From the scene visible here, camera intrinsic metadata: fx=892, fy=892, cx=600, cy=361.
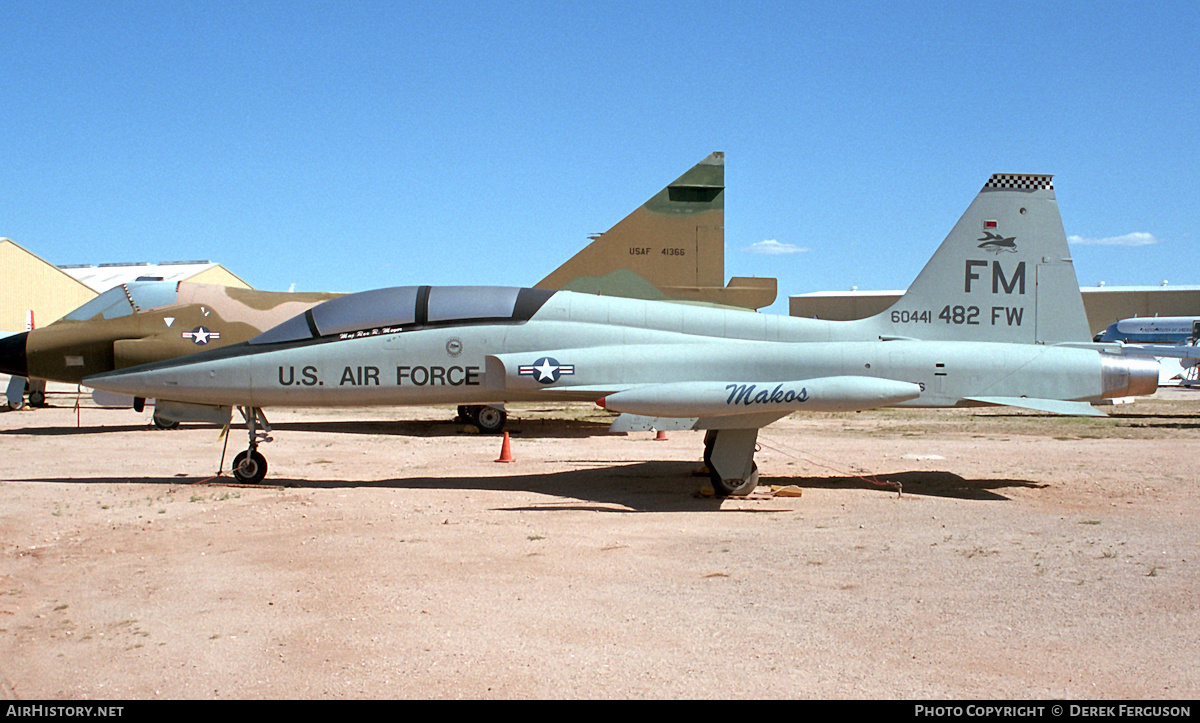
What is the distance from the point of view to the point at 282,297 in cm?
1720

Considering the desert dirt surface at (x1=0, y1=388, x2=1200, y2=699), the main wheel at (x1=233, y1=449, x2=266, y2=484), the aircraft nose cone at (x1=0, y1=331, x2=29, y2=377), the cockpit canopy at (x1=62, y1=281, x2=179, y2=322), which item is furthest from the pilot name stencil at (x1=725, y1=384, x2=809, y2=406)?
the aircraft nose cone at (x1=0, y1=331, x2=29, y2=377)

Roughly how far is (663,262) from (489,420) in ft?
16.1

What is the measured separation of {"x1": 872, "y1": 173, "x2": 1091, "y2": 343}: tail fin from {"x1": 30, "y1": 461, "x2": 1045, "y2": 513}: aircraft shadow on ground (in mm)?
1895

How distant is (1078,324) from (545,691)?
9377 millimetres

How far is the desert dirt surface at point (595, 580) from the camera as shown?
182 inches

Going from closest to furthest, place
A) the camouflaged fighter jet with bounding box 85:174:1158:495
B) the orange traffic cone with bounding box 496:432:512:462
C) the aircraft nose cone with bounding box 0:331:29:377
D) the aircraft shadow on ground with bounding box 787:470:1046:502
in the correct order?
the camouflaged fighter jet with bounding box 85:174:1158:495
the aircraft shadow on ground with bounding box 787:470:1046:502
the orange traffic cone with bounding box 496:432:512:462
the aircraft nose cone with bounding box 0:331:29:377

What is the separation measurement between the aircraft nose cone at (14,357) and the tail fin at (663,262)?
968cm

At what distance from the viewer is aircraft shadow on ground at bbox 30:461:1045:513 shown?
392 inches

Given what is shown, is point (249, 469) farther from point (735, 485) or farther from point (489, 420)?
point (489, 420)

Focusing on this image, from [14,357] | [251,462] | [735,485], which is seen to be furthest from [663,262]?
[14,357]

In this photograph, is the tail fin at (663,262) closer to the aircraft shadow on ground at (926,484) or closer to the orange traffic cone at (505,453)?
the orange traffic cone at (505,453)

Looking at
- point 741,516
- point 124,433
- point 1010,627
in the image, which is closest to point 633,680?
point 1010,627

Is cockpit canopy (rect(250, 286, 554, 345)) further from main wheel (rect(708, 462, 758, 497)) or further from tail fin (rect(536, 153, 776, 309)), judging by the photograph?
tail fin (rect(536, 153, 776, 309))
